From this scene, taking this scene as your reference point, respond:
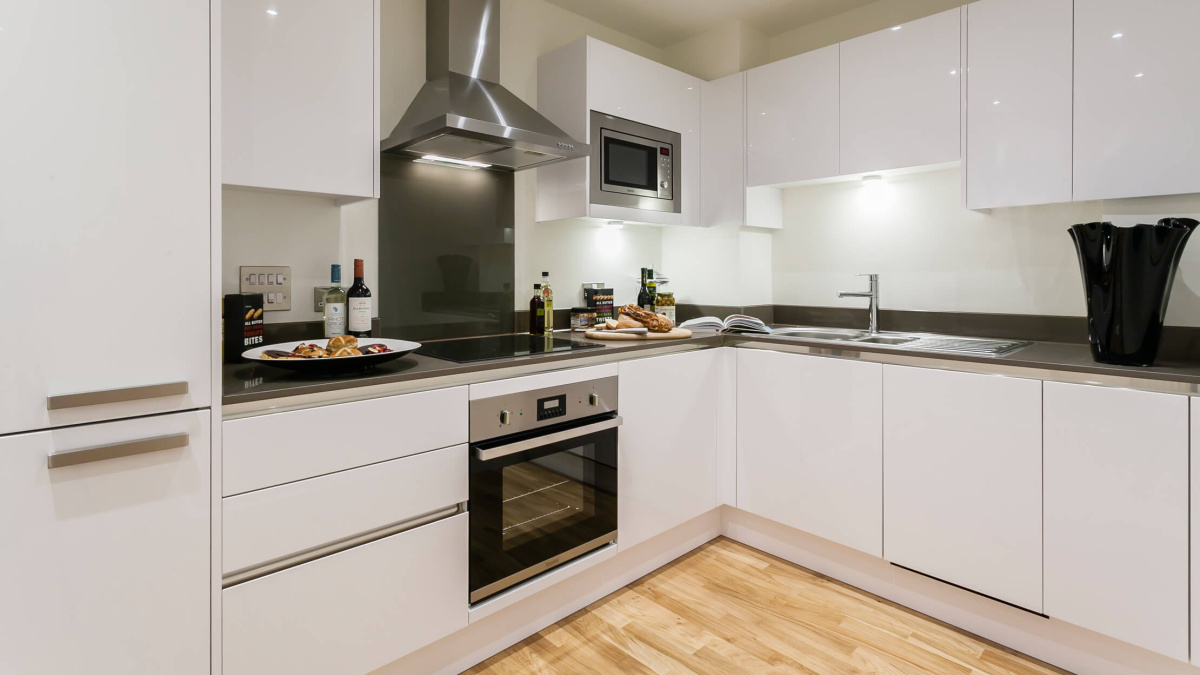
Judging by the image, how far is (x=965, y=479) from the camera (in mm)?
1976

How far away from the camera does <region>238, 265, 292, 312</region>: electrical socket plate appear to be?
1.95 m

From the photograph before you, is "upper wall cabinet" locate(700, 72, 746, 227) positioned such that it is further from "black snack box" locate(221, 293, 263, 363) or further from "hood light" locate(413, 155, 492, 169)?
"black snack box" locate(221, 293, 263, 363)

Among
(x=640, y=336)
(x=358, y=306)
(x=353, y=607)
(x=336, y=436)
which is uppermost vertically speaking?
(x=358, y=306)

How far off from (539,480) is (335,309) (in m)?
0.89

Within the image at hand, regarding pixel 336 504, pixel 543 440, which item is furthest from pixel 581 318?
pixel 336 504

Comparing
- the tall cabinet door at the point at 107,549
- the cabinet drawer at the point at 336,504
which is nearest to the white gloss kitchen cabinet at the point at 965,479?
the cabinet drawer at the point at 336,504

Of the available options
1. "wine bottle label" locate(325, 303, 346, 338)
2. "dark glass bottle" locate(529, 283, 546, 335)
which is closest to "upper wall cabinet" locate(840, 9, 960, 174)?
"dark glass bottle" locate(529, 283, 546, 335)

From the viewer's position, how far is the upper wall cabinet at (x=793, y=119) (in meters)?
2.62

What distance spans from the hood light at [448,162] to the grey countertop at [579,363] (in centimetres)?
81

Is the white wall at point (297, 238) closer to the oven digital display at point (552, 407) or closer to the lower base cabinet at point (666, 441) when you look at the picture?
the oven digital display at point (552, 407)

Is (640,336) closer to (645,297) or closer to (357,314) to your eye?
(645,297)

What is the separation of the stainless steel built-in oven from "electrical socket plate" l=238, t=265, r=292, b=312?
0.79 metres

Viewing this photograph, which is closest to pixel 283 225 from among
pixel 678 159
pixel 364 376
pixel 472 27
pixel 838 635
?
pixel 364 376

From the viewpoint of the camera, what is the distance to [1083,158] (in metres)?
2.00
